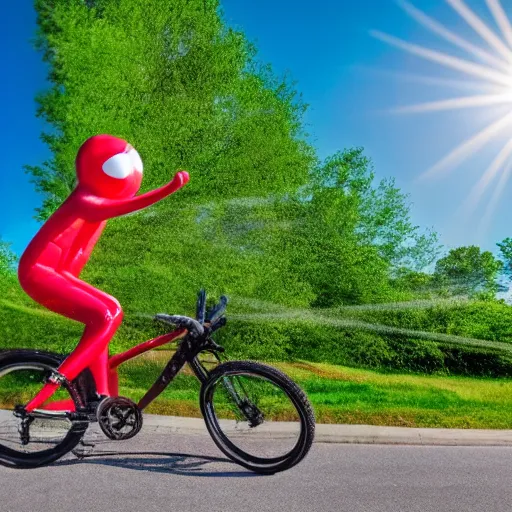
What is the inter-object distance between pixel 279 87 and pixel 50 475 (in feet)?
48.6

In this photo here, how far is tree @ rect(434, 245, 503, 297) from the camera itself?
62.7 feet

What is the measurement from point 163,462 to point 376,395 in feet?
20.6

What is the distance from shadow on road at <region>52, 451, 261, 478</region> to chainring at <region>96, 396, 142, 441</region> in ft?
1.99

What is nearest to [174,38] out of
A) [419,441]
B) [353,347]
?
[353,347]

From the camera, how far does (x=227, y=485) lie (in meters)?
3.82

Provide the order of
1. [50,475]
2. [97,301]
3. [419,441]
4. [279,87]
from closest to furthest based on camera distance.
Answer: [97,301] < [50,475] < [419,441] < [279,87]

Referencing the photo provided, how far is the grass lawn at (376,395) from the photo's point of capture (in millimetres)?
7613

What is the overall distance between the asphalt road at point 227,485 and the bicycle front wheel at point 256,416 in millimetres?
172

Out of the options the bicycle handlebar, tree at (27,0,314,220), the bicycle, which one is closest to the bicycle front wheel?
the bicycle

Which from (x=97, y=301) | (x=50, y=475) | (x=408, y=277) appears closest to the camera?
(x=97, y=301)

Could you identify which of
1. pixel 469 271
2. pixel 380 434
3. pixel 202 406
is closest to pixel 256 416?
pixel 202 406

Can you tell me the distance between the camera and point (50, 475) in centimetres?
394

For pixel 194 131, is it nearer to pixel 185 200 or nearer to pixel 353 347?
pixel 185 200

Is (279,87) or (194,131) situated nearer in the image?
(194,131)
